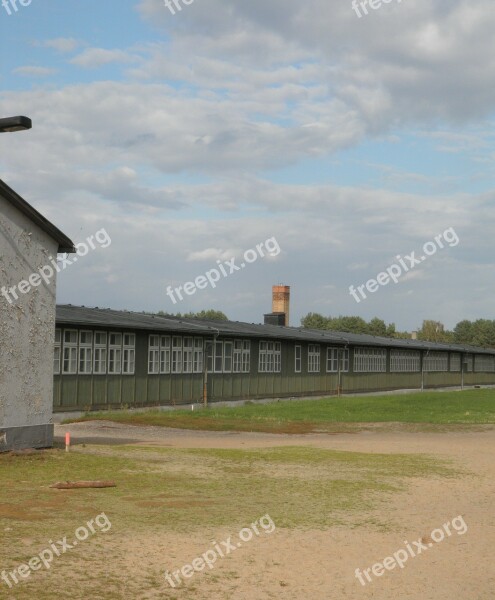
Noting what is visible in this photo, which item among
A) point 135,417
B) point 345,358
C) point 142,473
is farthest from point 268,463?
point 345,358

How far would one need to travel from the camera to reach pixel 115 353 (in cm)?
3247

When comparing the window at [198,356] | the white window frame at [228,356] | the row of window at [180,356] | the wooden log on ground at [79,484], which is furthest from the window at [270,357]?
the wooden log on ground at [79,484]

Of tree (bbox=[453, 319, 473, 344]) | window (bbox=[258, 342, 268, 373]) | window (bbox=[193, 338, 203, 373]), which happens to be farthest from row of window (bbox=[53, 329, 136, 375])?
tree (bbox=[453, 319, 473, 344])

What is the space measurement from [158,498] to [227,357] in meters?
28.2

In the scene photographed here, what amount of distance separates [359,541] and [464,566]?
1319 mm

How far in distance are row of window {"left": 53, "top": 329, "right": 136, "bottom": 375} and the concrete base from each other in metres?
10.9

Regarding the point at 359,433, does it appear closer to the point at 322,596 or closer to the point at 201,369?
the point at 201,369

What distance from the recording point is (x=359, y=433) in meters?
25.9

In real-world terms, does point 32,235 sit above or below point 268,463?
above

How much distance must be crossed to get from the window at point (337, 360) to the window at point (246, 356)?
9.50m

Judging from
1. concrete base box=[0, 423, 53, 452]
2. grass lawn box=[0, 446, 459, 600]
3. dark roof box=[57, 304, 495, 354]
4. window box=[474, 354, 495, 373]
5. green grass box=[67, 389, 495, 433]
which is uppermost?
dark roof box=[57, 304, 495, 354]

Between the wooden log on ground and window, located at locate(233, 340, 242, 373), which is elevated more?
window, located at locate(233, 340, 242, 373)

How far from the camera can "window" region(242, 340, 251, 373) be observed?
41250mm

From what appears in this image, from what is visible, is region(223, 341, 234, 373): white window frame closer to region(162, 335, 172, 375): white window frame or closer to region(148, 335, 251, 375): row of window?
region(148, 335, 251, 375): row of window
